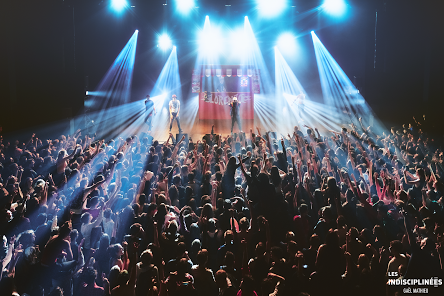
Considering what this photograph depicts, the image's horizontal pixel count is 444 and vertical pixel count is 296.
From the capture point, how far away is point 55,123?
14.1 meters

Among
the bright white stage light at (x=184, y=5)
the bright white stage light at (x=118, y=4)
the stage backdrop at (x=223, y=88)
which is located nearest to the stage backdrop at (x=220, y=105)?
the stage backdrop at (x=223, y=88)

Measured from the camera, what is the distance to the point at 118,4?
50.9 ft

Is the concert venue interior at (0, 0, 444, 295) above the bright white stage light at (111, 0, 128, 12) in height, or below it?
below

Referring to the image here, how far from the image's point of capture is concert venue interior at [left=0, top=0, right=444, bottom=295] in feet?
43.1

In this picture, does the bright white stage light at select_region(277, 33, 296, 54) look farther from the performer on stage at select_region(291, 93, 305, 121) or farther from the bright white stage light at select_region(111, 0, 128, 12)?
the bright white stage light at select_region(111, 0, 128, 12)

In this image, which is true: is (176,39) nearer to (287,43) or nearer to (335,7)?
(287,43)

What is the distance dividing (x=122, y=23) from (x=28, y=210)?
594 inches

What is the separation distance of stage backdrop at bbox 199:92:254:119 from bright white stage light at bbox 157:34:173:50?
4.23 metres

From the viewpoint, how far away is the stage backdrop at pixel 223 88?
685 inches

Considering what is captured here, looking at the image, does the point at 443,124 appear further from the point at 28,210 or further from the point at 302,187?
the point at 28,210

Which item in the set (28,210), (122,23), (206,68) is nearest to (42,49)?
(122,23)

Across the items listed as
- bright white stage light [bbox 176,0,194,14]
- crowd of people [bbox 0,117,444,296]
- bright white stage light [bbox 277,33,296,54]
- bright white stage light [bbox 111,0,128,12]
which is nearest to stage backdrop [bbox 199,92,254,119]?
bright white stage light [bbox 176,0,194,14]

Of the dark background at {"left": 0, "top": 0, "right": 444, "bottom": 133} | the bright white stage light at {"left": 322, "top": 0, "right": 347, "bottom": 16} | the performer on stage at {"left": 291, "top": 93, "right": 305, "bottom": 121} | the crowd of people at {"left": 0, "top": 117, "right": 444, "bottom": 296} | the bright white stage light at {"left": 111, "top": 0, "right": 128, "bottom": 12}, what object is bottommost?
the crowd of people at {"left": 0, "top": 117, "right": 444, "bottom": 296}

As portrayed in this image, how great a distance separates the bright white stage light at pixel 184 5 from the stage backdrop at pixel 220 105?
172 inches
